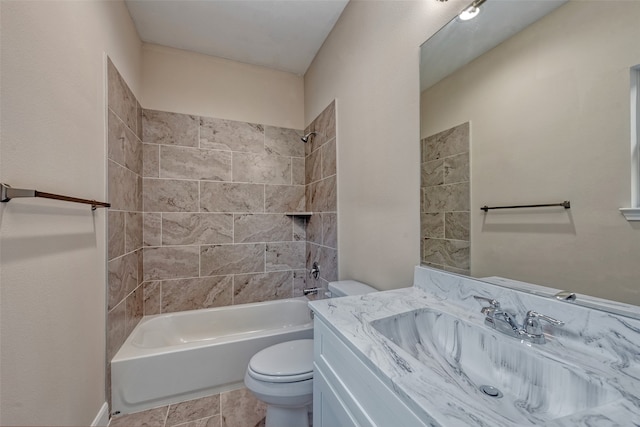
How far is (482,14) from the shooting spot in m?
0.97

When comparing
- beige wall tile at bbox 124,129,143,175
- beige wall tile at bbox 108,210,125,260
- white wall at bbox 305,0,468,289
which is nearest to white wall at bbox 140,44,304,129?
beige wall tile at bbox 124,129,143,175

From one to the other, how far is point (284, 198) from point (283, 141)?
61 centimetres

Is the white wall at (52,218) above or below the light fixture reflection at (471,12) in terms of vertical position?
below

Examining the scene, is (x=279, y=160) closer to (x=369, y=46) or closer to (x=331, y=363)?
(x=369, y=46)

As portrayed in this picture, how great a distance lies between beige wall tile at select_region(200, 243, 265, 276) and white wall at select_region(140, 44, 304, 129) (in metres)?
1.28

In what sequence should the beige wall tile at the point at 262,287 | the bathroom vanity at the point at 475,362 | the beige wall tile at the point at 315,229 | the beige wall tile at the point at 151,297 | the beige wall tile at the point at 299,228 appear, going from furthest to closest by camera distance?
the beige wall tile at the point at 299,228 < the beige wall tile at the point at 262,287 < the beige wall tile at the point at 315,229 < the beige wall tile at the point at 151,297 < the bathroom vanity at the point at 475,362

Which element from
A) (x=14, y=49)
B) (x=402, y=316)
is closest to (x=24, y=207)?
(x=14, y=49)

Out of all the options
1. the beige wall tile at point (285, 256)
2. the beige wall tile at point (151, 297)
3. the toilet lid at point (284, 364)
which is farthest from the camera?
the beige wall tile at point (285, 256)

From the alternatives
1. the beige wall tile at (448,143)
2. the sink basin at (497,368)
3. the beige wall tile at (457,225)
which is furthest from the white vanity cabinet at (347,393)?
the beige wall tile at (448,143)

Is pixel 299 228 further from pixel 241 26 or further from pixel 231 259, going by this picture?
pixel 241 26

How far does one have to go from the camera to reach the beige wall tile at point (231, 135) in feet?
7.87

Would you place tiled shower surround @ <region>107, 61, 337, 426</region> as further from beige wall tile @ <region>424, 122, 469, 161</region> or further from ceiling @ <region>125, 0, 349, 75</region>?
beige wall tile @ <region>424, 122, 469, 161</region>

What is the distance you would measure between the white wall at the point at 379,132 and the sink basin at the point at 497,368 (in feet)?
1.31

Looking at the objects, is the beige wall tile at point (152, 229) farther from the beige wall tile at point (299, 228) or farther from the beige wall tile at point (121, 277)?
the beige wall tile at point (299, 228)
